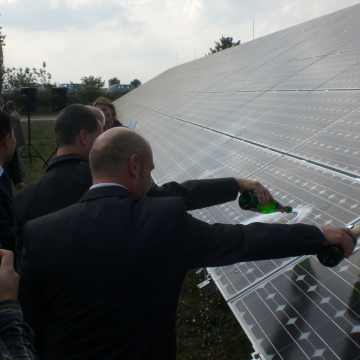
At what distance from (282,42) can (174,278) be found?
843cm

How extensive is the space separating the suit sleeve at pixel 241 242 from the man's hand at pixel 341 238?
0.04 metres

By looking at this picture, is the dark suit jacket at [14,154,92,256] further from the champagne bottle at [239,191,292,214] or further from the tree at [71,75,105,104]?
the tree at [71,75,105,104]

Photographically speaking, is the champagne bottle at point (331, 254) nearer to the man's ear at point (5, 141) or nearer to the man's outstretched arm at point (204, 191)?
the man's outstretched arm at point (204, 191)

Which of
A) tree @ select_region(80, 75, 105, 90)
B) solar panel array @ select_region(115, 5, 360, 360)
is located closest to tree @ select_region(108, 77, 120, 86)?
tree @ select_region(80, 75, 105, 90)

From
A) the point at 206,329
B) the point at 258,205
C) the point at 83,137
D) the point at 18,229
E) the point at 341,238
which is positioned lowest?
the point at 206,329

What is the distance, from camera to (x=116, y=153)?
6.10 feet

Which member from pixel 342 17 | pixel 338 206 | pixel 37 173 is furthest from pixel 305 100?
pixel 37 173

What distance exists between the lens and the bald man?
164cm

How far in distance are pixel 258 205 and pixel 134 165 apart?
1.06 m

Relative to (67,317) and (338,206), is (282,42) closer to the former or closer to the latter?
(338,206)

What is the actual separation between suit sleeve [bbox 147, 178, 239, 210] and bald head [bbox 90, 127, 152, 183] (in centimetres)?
89

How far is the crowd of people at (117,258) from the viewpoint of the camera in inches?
64.2

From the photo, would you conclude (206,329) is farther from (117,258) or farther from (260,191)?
(117,258)

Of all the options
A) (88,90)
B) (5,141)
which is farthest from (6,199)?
(88,90)
